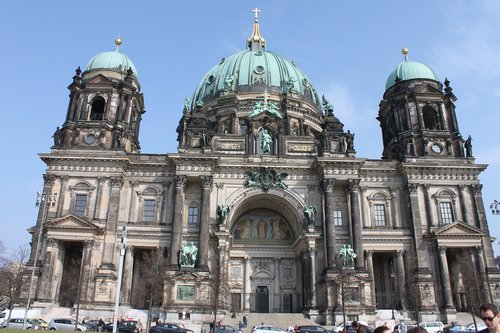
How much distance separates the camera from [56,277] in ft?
127

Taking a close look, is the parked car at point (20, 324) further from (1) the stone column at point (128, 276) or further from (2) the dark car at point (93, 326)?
(1) the stone column at point (128, 276)

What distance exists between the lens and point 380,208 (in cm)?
4453

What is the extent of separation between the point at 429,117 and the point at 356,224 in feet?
55.3

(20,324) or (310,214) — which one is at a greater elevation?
(310,214)

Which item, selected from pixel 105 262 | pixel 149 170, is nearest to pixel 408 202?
pixel 149 170

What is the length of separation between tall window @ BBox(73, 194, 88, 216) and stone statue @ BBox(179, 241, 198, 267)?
A: 1036cm

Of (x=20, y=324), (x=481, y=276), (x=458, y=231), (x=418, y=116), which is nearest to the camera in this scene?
(x=20, y=324)

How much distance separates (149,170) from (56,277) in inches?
492

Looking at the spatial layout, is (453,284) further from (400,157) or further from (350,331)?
(350,331)

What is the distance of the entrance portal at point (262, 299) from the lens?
1780 inches

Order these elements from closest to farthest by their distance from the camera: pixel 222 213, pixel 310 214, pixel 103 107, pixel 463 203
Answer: pixel 222 213 < pixel 310 214 < pixel 463 203 < pixel 103 107

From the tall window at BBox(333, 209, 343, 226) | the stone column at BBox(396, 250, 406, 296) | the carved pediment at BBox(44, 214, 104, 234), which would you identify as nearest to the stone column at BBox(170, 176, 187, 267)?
the carved pediment at BBox(44, 214, 104, 234)

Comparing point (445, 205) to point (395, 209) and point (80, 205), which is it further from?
point (80, 205)

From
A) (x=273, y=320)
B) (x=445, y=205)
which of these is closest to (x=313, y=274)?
(x=273, y=320)
